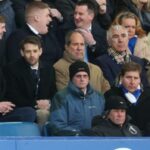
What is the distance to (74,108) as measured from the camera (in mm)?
8977

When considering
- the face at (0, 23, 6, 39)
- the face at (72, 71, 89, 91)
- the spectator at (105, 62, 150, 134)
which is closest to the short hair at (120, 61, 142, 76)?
the spectator at (105, 62, 150, 134)

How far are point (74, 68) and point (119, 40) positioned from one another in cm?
142

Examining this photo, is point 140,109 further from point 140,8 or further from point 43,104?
point 140,8

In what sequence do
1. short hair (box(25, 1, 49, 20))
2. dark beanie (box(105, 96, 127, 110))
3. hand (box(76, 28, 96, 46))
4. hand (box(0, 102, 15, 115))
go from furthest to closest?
hand (box(76, 28, 96, 46)) < short hair (box(25, 1, 49, 20)) < hand (box(0, 102, 15, 115)) < dark beanie (box(105, 96, 127, 110))

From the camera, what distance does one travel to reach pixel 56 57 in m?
10.3

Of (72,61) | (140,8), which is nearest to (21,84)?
(72,61)

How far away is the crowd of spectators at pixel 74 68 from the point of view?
889cm

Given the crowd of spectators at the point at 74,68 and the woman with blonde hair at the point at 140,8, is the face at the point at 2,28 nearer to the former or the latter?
the crowd of spectators at the point at 74,68

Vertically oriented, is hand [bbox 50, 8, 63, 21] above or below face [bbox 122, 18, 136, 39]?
above

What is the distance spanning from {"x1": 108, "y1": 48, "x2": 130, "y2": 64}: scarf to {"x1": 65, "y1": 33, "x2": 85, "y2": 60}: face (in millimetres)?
555

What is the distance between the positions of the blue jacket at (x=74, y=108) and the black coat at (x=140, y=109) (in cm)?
28

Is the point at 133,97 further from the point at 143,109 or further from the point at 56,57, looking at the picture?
the point at 56,57

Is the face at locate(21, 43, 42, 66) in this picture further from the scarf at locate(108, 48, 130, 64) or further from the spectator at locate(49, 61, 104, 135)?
the scarf at locate(108, 48, 130, 64)

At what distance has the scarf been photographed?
10.3 metres
